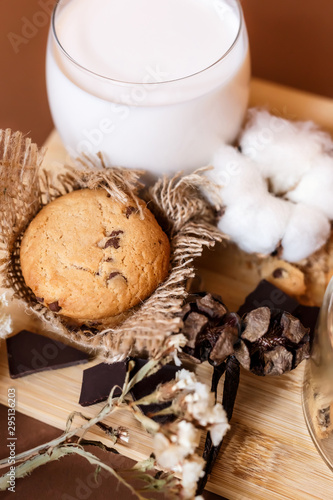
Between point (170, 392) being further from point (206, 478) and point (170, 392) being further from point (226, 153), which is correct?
point (226, 153)

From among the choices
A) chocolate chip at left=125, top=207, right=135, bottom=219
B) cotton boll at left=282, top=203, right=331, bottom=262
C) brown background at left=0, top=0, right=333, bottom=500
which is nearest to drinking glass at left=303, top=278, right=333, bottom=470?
cotton boll at left=282, top=203, right=331, bottom=262

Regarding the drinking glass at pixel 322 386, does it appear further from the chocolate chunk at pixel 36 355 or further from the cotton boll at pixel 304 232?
the chocolate chunk at pixel 36 355

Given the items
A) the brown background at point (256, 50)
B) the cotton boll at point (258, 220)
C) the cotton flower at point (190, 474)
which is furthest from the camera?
the brown background at point (256, 50)

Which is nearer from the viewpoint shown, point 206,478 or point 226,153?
point 206,478

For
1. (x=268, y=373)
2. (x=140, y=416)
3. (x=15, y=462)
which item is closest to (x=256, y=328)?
(x=268, y=373)

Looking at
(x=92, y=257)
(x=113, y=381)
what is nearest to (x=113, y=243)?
(x=92, y=257)

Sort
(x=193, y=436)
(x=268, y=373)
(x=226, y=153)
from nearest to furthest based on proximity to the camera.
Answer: (x=193, y=436) → (x=268, y=373) → (x=226, y=153)

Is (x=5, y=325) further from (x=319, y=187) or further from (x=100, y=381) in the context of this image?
(x=319, y=187)

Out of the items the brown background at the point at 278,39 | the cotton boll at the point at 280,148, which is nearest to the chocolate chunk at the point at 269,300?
the cotton boll at the point at 280,148
